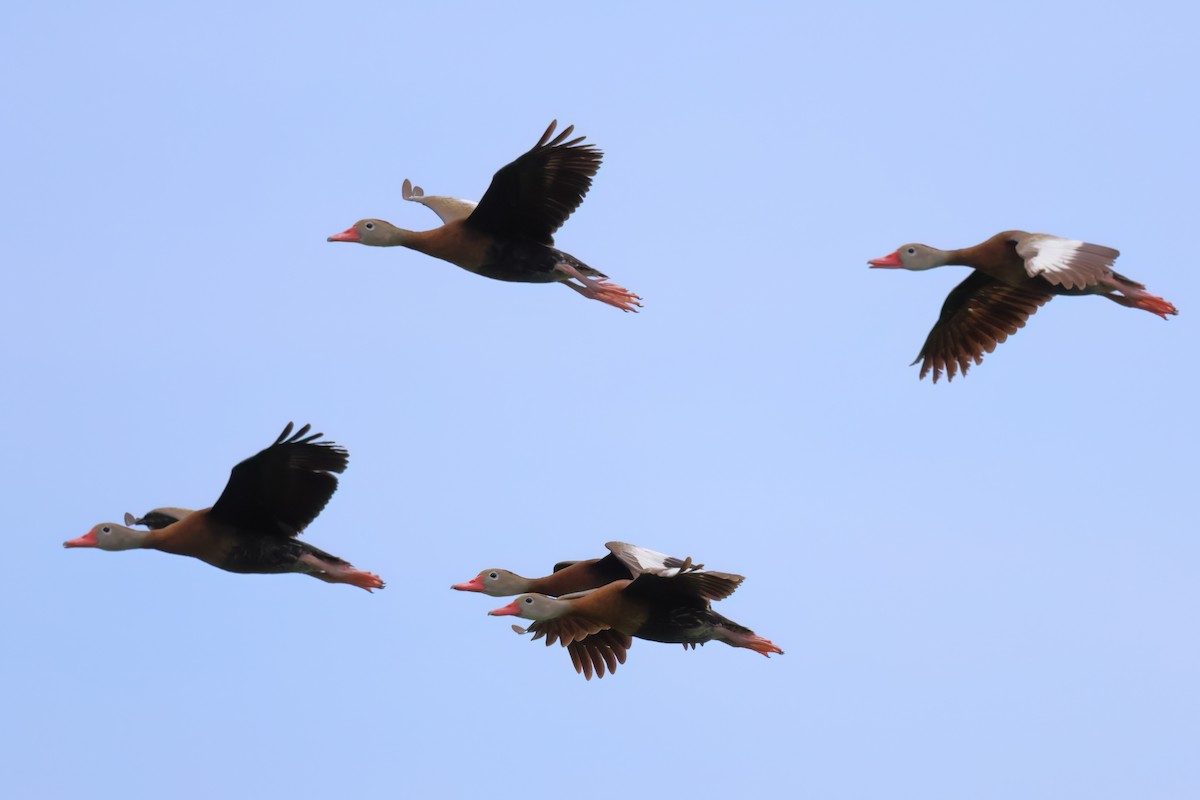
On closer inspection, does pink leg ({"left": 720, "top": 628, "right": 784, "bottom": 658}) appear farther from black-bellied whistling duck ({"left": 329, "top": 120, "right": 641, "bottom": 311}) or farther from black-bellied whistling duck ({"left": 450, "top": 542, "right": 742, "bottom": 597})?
black-bellied whistling duck ({"left": 329, "top": 120, "right": 641, "bottom": 311})

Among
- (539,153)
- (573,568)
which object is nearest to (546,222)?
(539,153)

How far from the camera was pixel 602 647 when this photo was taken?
546 inches

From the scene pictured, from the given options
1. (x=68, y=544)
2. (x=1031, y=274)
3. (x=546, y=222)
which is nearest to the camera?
(x=1031, y=274)

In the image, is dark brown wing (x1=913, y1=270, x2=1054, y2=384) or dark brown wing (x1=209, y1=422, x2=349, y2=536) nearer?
dark brown wing (x1=209, y1=422, x2=349, y2=536)

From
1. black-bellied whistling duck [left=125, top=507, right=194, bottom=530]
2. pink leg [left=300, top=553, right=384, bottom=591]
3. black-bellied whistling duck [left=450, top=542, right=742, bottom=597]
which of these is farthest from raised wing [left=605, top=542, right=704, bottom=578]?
black-bellied whistling duck [left=125, top=507, right=194, bottom=530]

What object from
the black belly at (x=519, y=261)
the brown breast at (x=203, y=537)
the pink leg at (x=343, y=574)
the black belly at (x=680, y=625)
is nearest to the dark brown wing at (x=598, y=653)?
the black belly at (x=680, y=625)

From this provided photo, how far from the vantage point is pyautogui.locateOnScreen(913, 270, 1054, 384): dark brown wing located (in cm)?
1619

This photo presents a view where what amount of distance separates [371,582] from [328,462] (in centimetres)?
96

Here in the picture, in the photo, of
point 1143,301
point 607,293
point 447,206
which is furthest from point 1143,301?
point 447,206

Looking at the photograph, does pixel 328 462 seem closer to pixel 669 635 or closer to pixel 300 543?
pixel 300 543

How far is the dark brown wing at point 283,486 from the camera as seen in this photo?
12.9 metres

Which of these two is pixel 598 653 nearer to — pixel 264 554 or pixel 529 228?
pixel 264 554

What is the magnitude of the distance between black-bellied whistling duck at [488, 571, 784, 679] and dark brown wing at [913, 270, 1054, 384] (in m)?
4.21

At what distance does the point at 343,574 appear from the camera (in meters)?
13.4
